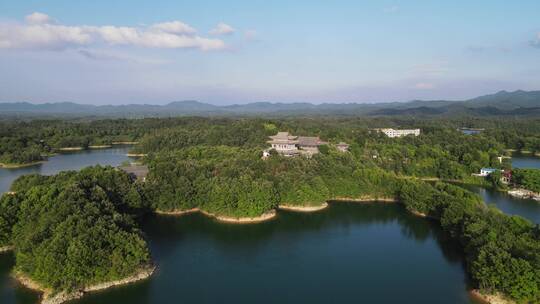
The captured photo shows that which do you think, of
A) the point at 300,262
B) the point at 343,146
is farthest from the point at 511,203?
the point at 300,262

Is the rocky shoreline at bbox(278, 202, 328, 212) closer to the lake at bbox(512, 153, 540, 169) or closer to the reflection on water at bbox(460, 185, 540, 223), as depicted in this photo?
the reflection on water at bbox(460, 185, 540, 223)

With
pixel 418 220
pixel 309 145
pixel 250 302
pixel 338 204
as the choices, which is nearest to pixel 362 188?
pixel 338 204


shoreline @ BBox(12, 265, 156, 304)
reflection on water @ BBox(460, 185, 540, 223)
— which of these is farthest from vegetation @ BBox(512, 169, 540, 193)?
shoreline @ BBox(12, 265, 156, 304)

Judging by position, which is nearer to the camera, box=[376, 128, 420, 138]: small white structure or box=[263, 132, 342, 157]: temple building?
box=[263, 132, 342, 157]: temple building

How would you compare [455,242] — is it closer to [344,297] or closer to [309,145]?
[344,297]

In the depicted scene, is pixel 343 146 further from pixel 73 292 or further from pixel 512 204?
pixel 73 292

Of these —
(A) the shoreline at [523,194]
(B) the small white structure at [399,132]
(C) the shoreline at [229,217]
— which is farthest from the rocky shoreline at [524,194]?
(B) the small white structure at [399,132]
